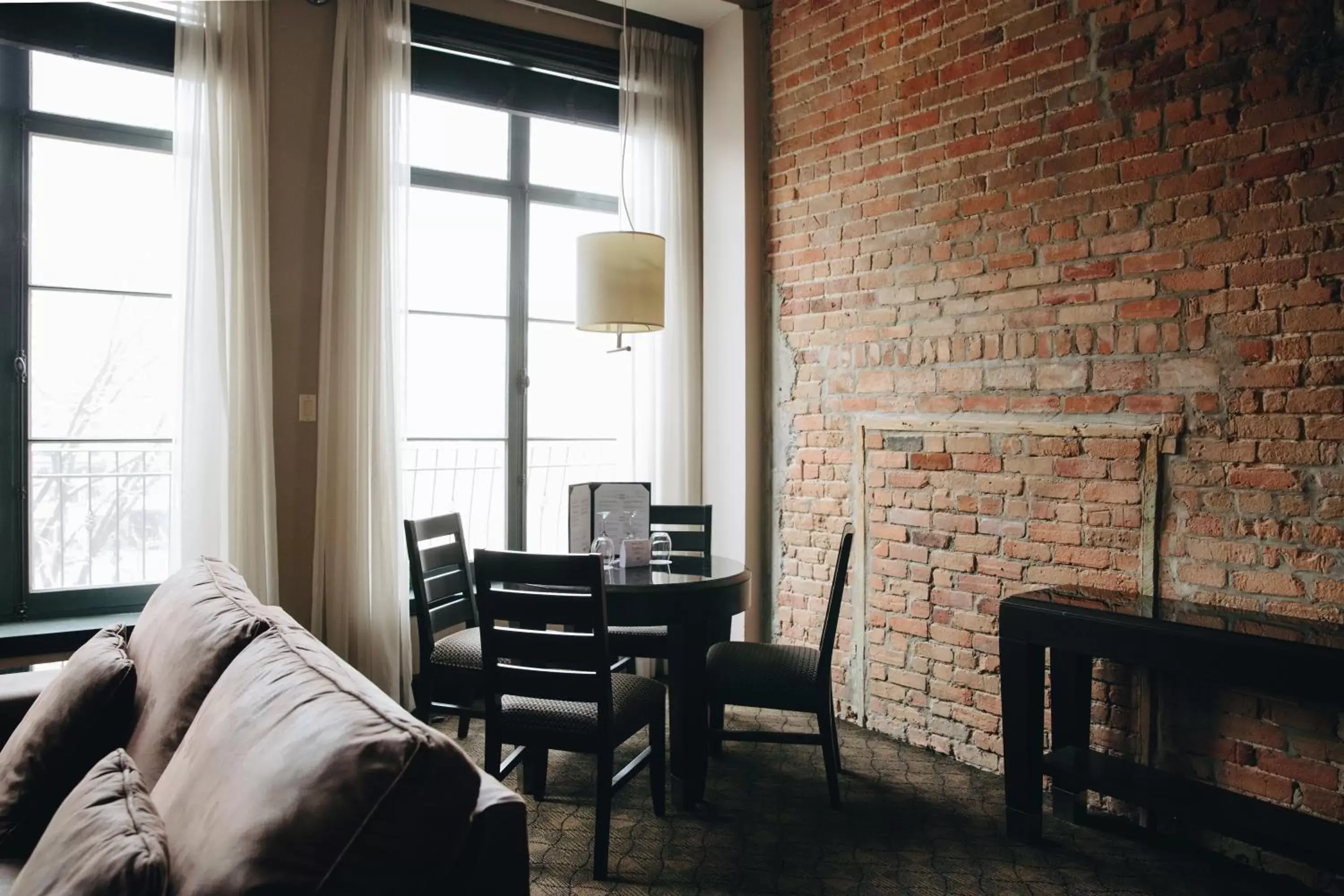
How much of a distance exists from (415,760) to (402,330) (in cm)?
309

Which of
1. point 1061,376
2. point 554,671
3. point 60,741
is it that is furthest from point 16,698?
point 1061,376

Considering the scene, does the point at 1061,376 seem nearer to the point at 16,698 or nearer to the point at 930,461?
the point at 930,461

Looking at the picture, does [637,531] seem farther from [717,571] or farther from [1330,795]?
[1330,795]

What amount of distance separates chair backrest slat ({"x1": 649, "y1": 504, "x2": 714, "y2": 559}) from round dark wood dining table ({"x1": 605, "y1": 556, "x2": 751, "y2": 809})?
0.70 metres

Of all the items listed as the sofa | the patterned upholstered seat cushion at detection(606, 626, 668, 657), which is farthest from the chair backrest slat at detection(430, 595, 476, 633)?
the sofa

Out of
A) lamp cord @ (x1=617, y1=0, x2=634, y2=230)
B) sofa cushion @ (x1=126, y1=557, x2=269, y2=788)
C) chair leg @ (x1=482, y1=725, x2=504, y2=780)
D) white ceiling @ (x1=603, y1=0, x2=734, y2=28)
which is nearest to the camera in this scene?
sofa cushion @ (x1=126, y1=557, x2=269, y2=788)

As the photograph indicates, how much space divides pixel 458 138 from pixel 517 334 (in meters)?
0.96

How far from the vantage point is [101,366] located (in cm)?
362

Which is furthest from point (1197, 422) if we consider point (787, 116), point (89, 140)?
point (89, 140)

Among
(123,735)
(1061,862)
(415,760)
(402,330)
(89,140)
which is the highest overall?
(89,140)

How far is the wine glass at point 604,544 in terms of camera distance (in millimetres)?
3438

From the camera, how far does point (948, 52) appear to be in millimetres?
3678

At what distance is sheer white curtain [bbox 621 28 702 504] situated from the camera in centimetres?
469

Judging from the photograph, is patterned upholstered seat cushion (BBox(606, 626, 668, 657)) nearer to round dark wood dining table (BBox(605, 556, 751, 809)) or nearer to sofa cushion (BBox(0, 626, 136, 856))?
round dark wood dining table (BBox(605, 556, 751, 809))
